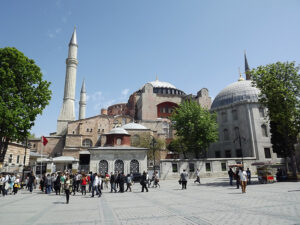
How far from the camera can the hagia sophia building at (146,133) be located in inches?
1042

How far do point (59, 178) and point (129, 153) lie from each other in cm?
1313

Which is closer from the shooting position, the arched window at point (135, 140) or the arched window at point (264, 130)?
the arched window at point (264, 130)

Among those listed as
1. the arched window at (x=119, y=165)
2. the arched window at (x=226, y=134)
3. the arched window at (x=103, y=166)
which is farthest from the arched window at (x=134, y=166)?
the arched window at (x=226, y=134)

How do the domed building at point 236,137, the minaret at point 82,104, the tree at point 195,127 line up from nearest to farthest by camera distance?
the domed building at point 236,137 < the tree at point 195,127 < the minaret at point 82,104

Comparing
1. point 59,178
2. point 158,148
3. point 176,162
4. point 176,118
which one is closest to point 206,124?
point 176,118

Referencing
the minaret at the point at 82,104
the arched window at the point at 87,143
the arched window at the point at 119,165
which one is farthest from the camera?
the minaret at the point at 82,104

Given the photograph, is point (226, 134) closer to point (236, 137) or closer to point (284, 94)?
point (236, 137)

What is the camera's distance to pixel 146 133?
3816 centimetres

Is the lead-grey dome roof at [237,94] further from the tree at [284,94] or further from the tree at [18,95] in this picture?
the tree at [18,95]

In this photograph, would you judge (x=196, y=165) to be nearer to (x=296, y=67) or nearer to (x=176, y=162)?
(x=176, y=162)

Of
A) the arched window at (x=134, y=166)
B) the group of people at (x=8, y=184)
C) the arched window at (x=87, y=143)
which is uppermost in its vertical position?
the arched window at (x=87, y=143)

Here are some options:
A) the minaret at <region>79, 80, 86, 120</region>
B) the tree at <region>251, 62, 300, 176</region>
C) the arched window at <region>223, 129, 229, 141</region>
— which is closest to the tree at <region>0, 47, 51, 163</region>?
the tree at <region>251, 62, 300, 176</region>

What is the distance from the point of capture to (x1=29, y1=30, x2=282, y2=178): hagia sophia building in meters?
26.5

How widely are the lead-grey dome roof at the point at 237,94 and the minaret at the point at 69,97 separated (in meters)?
29.5
